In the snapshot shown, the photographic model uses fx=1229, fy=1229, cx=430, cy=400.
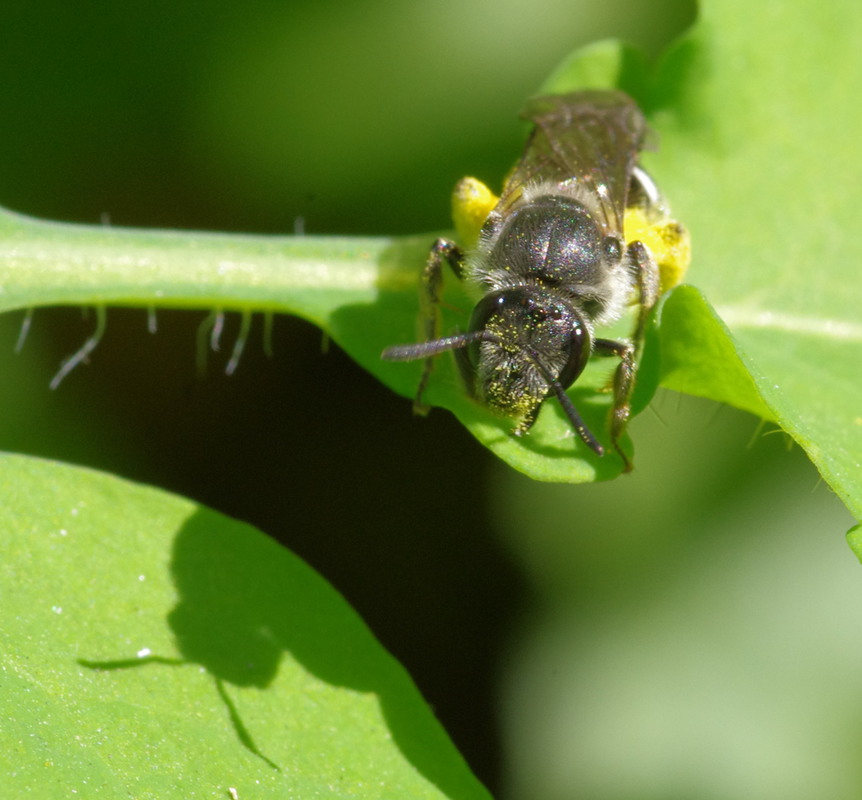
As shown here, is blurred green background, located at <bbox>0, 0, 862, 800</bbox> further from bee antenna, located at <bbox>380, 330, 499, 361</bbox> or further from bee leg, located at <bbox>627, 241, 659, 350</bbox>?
bee antenna, located at <bbox>380, 330, 499, 361</bbox>

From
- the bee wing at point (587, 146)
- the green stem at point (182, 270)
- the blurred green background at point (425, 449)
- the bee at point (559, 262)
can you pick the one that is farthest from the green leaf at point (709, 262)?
the blurred green background at point (425, 449)

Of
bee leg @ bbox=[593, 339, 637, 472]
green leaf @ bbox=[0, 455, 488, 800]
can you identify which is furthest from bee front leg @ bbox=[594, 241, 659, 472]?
green leaf @ bbox=[0, 455, 488, 800]

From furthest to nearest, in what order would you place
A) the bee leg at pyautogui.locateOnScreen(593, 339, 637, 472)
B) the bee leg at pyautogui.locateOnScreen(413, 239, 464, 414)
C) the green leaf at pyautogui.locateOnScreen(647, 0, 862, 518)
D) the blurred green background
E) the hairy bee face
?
1. the blurred green background
2. the green leaf at pyautogui.locateOnScreen(647, 0, 862, 518)
3. the bee leg at pyautogui.locateOnScreen(413, 239, 464, 414)
4. the bee leg at pyautogui.locateOnScreen(593, 339, 637, 472)
5. the hairy bee face

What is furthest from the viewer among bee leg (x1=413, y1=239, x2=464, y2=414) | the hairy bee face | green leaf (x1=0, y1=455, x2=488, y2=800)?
bee leg (x1=413, y1=239, x2=464, y2=414)

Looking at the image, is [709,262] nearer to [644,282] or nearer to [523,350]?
[644,282]

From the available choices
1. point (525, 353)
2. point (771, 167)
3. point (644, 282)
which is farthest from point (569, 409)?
point (771, 167)

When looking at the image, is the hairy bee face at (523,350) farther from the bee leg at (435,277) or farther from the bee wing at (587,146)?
the bee wing at (587,146)

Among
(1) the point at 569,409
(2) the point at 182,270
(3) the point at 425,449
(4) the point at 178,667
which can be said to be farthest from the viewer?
(3) the point at 425,449
